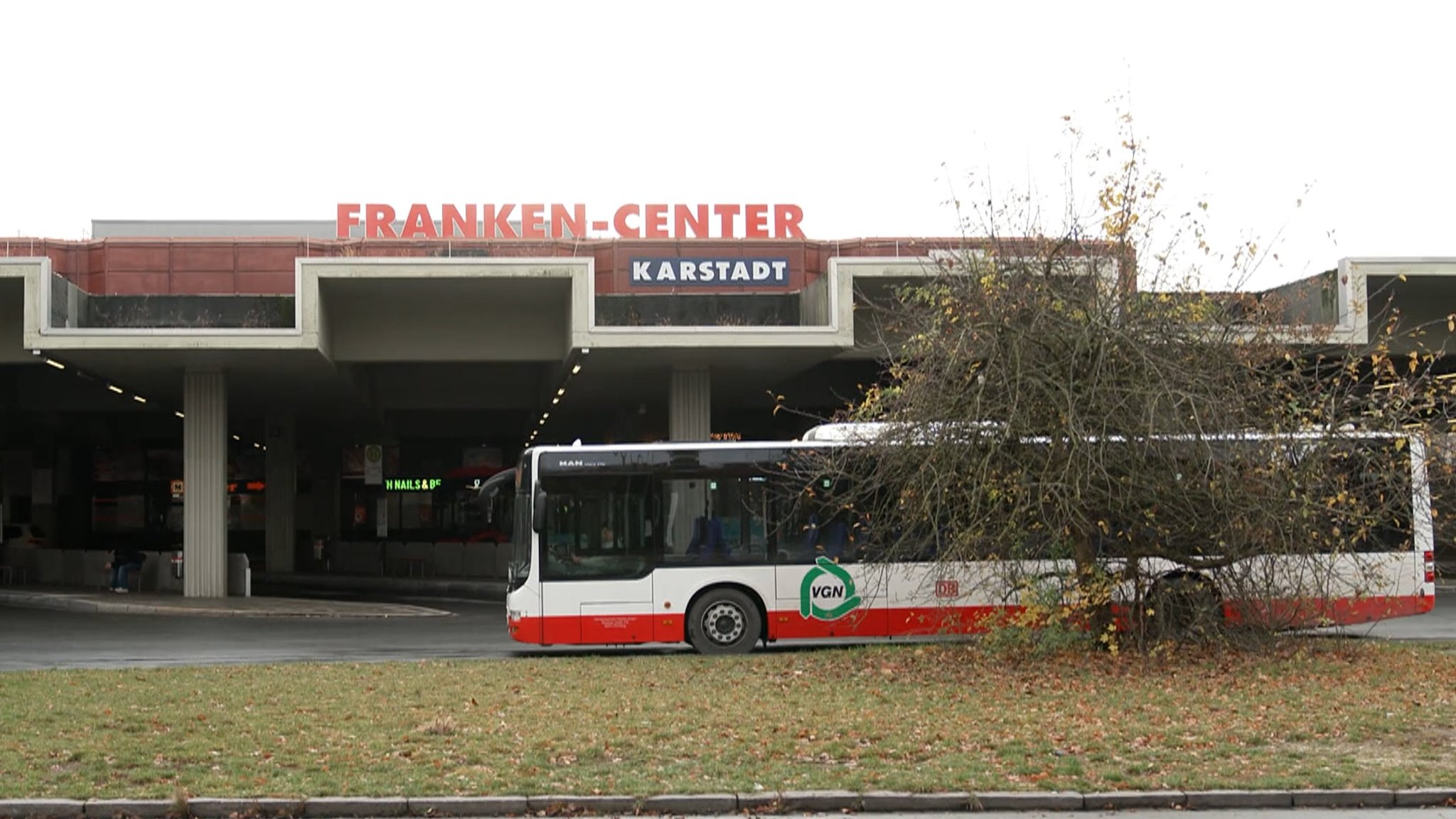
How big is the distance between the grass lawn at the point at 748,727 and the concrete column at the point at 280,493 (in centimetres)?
3238

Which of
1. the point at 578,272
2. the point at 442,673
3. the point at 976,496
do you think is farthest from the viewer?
the point at 578,272

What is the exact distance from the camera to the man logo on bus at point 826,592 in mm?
18469

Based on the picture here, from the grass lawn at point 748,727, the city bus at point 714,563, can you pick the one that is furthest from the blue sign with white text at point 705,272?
the grass lawn at point 748,727

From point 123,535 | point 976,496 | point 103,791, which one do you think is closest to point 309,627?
point 976,496

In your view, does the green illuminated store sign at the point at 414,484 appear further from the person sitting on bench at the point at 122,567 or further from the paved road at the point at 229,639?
the paved road at the point at 229,639

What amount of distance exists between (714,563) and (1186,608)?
6.07 m

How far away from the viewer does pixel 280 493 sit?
4831cm

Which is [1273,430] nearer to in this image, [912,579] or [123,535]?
[912,579]

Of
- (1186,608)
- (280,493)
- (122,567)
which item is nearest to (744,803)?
(1186,608)

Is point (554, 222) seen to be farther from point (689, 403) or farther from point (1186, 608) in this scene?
point (1186, 608)

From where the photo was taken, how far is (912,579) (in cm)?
1852

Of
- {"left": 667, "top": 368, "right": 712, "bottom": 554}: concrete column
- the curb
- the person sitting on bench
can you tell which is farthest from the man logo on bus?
the person sitting on bench

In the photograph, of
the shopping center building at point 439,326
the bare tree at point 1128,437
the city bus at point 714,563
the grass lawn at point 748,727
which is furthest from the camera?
the shopping center building at point 439,326

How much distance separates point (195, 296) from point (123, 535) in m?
34.7
